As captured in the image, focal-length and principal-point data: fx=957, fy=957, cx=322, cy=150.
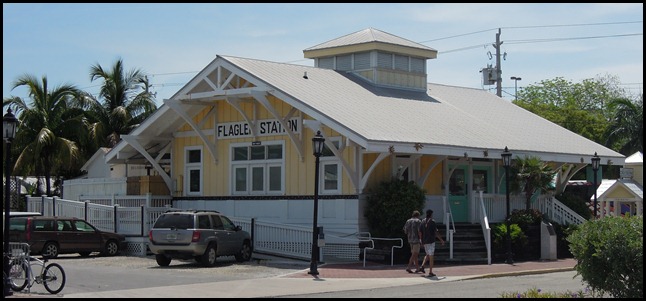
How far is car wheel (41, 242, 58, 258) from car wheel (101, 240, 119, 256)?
1.68 m

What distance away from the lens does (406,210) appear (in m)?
27.4

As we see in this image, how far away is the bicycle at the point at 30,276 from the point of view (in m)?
18.6

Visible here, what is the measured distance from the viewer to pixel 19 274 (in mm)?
18766

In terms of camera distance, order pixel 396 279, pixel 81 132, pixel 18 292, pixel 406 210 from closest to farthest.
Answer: pixel 18 292
pixel 396 279
pixel 406 210
pixel 81 132

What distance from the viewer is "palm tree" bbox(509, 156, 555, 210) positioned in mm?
30547

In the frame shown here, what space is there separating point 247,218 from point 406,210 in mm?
5669

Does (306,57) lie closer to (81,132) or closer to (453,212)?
(453,212)

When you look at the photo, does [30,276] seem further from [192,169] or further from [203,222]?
[192,169]

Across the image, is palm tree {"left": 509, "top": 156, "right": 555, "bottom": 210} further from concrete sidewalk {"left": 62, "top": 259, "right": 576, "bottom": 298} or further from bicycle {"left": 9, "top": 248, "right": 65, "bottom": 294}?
bicycle {"left": 9, "top": 248, "right": 65, "bottom": 294}

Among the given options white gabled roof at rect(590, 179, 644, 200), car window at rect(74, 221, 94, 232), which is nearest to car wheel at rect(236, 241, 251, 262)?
car window at rect(74, 221, 94, 232)

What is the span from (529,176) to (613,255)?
1342cm

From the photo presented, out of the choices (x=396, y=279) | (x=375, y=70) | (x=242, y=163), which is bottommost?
(x=396, y=279)

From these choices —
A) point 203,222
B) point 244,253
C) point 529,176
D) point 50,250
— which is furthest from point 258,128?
point 529,176

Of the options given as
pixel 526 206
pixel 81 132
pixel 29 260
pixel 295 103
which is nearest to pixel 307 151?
pixel 295 103
